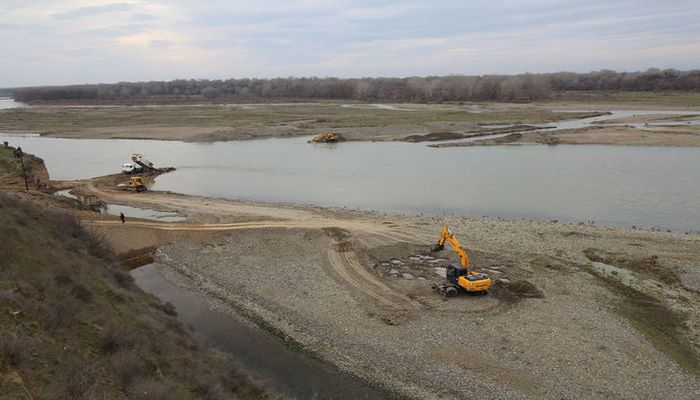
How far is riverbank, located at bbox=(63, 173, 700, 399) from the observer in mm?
16156

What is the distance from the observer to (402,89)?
158 m

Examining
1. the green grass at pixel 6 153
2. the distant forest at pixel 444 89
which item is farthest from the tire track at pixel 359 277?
the distant forest at pixel 444 89

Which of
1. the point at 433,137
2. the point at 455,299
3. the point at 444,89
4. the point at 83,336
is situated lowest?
the point at 455,299

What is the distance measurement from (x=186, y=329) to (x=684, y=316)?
60.9 feet

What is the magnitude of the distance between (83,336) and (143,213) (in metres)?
23.2

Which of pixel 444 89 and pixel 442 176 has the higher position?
pixel 444 89

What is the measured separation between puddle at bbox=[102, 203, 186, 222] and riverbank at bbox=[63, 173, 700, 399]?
1.11 metres

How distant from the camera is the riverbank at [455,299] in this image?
16156mm

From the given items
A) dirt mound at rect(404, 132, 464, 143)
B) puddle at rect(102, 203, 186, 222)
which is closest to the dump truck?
puddle at rect(102, 203, 186, 222)

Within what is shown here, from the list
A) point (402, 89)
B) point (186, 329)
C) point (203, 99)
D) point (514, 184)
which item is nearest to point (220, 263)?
point (186, 329)

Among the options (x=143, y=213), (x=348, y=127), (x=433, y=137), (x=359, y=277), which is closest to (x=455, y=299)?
(x=359, y=277)

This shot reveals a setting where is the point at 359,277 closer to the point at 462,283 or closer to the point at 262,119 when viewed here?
the point at 462,283

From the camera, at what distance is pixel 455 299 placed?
21047 mm

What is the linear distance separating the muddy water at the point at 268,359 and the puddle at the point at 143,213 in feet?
36.2
